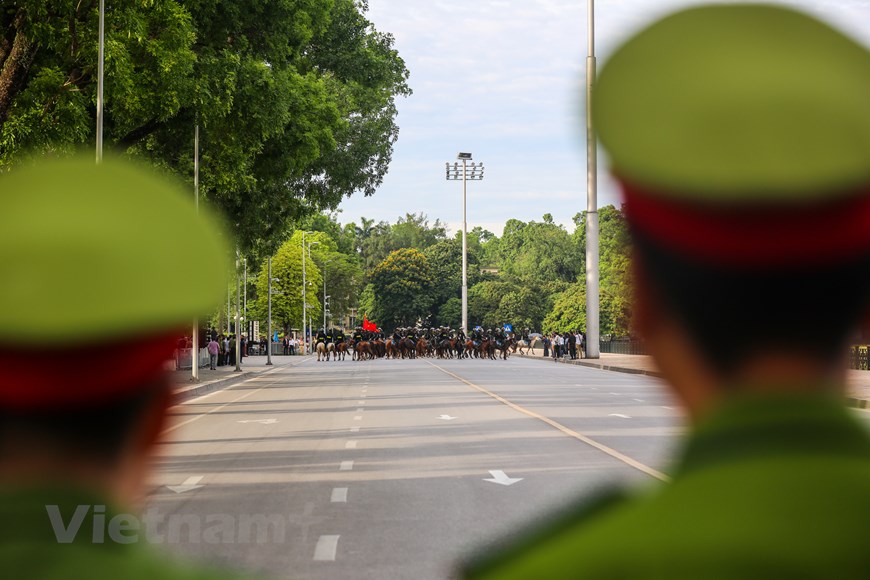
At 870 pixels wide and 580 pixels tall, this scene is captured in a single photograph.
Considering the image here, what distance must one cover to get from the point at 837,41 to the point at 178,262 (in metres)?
0.68

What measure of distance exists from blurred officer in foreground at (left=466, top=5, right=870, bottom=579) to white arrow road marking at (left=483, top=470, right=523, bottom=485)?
11.1 m

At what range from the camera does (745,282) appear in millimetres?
1109

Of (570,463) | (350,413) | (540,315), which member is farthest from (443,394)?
(540,315)

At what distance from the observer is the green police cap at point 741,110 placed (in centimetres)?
104

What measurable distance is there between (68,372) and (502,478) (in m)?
11.4

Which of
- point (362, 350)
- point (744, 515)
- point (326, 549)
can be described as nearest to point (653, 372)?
point (744, 515)

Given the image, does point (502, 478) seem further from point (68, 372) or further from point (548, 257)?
point (548, 257)

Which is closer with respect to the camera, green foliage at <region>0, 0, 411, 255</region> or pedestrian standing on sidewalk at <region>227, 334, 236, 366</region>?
green foliage at <region>0, 0, 411, 255</region>

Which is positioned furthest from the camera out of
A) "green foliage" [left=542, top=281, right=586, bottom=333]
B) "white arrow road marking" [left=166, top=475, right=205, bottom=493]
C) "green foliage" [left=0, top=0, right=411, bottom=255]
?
"green foliage" [left=542, top=281, right=586, bottom=333]

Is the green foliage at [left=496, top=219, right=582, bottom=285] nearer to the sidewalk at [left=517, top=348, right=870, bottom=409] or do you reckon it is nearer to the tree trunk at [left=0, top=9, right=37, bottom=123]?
the sidewalk at [left=517, top=348, right=870, bottom=409]

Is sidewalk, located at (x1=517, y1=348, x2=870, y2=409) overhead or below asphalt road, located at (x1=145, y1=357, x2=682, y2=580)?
overhead

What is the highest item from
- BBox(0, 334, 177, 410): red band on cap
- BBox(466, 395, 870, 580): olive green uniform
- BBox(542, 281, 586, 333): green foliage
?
BBox(542, 281, 586, 333): green foliage

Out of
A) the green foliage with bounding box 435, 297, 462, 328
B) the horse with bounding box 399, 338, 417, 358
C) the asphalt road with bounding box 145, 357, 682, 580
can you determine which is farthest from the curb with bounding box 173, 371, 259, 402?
the green foliage with bounding box 435, 297, 462, 328

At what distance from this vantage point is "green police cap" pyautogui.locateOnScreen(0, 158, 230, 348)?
121 centimetres
